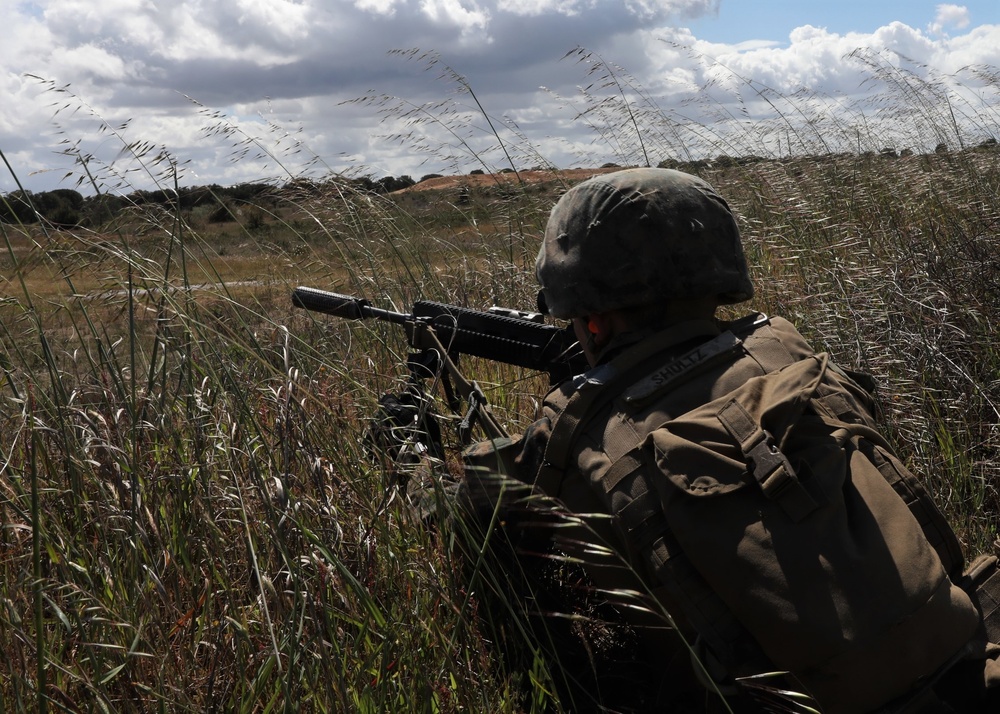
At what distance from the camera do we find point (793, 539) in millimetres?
1683

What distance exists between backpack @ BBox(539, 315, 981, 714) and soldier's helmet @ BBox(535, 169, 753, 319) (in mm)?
320

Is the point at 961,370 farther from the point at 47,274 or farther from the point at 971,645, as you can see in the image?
the point at 47,274

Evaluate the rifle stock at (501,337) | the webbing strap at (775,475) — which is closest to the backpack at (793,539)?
the webbing strap at (775,475)

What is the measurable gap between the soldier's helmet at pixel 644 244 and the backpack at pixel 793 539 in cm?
32

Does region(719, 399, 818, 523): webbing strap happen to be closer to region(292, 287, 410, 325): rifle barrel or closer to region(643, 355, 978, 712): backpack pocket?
region(643, 355, 978, 712): backpack pocket

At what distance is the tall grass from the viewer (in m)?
1.79

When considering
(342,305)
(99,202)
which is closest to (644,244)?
(342,305)

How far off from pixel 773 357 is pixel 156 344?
62.4 inches

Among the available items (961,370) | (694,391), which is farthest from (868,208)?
(694,391)

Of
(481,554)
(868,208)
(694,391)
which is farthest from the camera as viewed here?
(868,208)

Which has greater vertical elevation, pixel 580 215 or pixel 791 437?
pixel 580 215

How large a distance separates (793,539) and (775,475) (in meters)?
0.13

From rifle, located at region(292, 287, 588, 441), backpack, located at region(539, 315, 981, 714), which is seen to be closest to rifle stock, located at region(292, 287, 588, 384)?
rifle, located at region(292, 287, 588, 441)

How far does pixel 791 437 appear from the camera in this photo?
1788 millimetres
